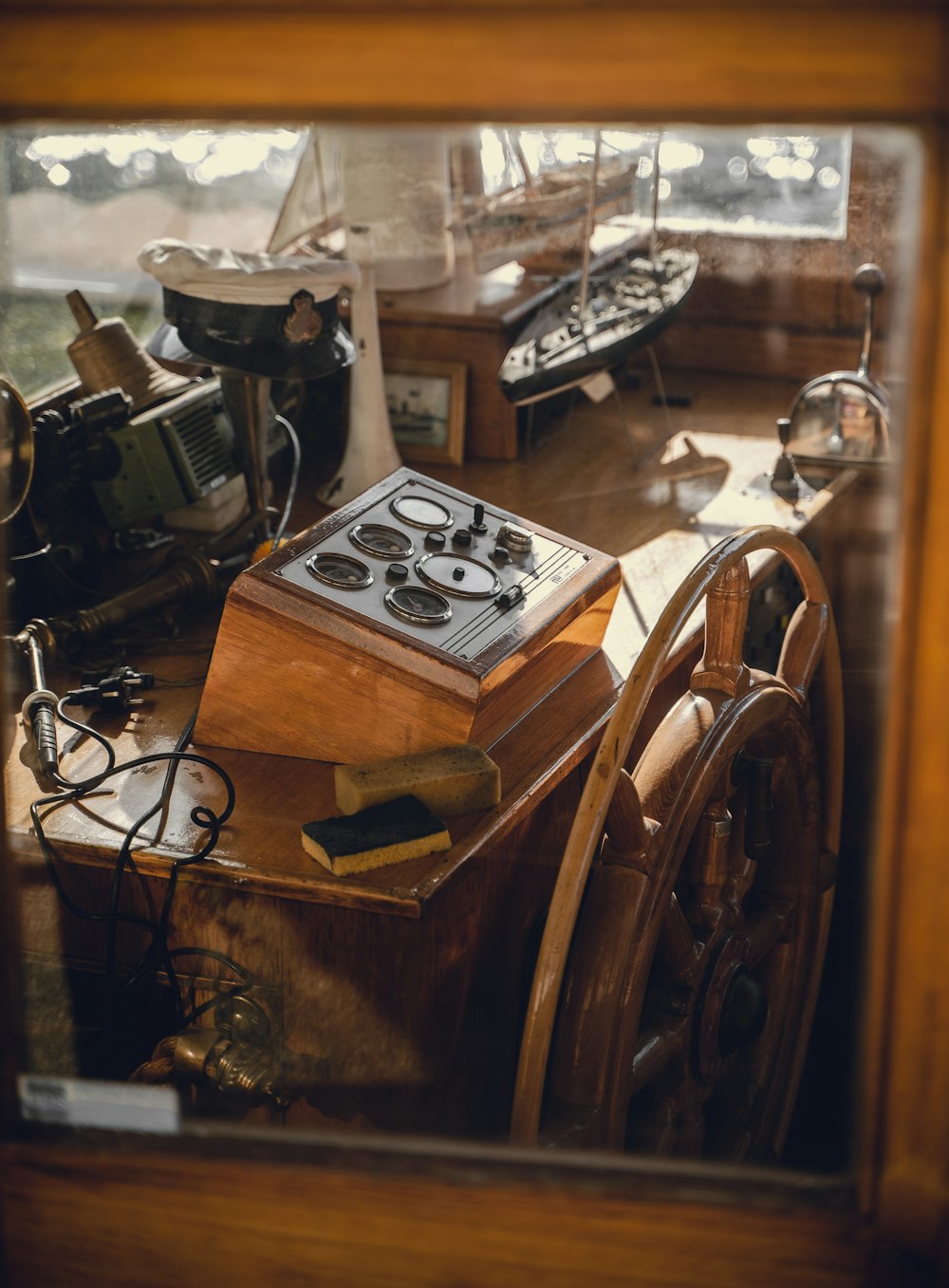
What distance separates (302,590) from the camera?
4.97 ft

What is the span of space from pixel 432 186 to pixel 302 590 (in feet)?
4.08

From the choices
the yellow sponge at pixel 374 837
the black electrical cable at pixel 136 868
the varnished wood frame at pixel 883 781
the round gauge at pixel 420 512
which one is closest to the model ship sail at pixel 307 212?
the round gauge at pixel 420 512

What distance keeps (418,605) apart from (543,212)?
1233mm

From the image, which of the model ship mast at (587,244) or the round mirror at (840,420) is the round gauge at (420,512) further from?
the model ship mast at (587,244)

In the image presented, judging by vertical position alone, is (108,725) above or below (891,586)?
below

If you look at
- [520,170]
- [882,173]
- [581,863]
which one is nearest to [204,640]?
[581,863]

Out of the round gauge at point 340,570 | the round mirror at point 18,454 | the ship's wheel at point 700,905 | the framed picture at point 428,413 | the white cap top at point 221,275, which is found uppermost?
the white cap top at point 221,275

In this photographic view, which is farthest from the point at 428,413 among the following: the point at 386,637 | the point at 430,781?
the point at 430,781

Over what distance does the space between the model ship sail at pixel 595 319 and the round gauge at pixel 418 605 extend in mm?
885

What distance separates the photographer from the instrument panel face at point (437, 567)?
1543mm

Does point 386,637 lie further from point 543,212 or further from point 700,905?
point 543,212

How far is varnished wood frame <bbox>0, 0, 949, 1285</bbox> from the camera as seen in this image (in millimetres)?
548

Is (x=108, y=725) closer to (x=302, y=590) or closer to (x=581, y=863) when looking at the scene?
(x=302, y=590)

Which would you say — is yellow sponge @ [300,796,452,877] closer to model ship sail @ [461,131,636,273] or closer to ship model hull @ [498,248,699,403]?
ship model hull @ [498,248,699,403]
